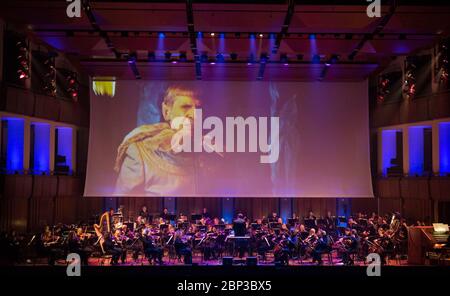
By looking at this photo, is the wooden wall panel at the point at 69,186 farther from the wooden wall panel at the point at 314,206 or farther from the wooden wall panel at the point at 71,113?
the wooden wall panel at the point at 314,206

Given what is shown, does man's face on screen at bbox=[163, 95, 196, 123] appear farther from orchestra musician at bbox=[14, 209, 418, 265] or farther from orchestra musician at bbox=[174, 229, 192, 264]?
orchestra musician at bbox=[174, 229, 192, 264]

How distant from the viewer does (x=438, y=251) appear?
12.1m

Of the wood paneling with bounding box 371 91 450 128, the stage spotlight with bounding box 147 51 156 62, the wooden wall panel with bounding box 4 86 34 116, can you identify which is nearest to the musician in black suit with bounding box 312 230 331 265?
the wood paneling with bounding box 371 91 450 128

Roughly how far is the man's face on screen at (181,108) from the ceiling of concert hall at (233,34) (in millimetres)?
1125

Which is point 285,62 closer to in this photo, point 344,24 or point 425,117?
point 344,24

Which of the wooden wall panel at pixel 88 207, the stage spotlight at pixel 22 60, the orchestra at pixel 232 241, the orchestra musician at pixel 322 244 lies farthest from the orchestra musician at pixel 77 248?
the orchestra musician at pixel 322 244

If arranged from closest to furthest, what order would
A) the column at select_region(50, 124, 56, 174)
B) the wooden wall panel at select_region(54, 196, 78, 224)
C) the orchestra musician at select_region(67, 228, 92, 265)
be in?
the orchestra musician at select_region(67, 228, 92, 265) < the wooden wall panel at select_region(54, 196, 78, 224) < the column at select_region(50, 124, 56, 174)

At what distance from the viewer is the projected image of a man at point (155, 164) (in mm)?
15555

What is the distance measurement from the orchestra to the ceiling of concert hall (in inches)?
213

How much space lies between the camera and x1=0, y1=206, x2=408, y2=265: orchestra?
11.9m

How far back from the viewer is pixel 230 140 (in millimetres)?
15719
